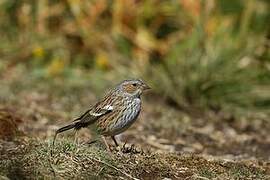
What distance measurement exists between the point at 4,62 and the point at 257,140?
12.5 feet

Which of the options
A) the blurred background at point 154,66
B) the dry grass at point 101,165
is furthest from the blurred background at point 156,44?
the dry grass at point 101,165

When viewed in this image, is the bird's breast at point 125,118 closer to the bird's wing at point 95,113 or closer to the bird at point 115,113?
the bird at point 115,113

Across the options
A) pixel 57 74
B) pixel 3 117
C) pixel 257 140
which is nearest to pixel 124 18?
pixel 57 74

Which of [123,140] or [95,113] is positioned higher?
[95,113]

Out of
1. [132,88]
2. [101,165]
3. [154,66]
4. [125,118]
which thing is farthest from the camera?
[154,66]

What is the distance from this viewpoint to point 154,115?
9.08 m

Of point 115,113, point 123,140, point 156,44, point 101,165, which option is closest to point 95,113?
point 115,113

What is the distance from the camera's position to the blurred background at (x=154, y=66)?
8.43 m

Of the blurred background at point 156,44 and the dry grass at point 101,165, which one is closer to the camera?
the dry grass at point 101,165

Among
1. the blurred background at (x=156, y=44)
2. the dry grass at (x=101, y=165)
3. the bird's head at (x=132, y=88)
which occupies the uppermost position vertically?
the blurred background at (x=156, y=44)

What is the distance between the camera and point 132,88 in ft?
19.9

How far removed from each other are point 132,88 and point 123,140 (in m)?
1.58

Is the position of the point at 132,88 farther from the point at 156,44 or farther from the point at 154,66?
the point at 156,44

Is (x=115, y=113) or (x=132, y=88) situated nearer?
(x=115, y=113)
